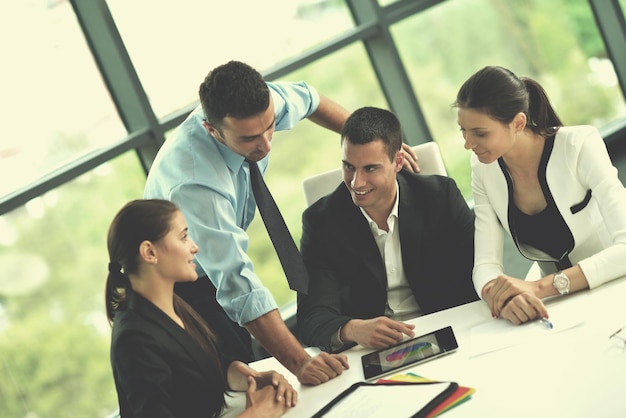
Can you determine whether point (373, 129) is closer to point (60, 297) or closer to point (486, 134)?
point (486, 134)

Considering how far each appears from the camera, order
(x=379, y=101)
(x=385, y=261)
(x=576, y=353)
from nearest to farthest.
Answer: (x=576, y=353) < (x=385, y=261) < (x=379, y=101)

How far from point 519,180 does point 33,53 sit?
214cm

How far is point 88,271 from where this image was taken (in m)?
3.53

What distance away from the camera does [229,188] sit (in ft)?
8.00

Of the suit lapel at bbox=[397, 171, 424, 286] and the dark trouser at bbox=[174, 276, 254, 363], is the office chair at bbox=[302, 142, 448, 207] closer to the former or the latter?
the suit lapel at bbox=[397, 171, 424, 286]

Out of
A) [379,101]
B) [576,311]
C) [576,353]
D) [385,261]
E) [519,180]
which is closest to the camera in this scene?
[576,353]

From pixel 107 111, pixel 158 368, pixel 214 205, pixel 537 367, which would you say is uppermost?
pixel 107 111

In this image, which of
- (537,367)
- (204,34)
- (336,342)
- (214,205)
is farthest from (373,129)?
(204,34)

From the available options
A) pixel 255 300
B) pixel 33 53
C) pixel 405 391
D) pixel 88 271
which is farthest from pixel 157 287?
pixel 33 53

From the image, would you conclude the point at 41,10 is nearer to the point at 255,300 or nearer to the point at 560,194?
the point at 255,300

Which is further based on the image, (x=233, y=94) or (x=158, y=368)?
(x=233, y=94)

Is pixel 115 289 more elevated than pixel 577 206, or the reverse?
pixel 115 289

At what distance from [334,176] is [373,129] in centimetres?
39

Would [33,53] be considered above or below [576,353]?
above
